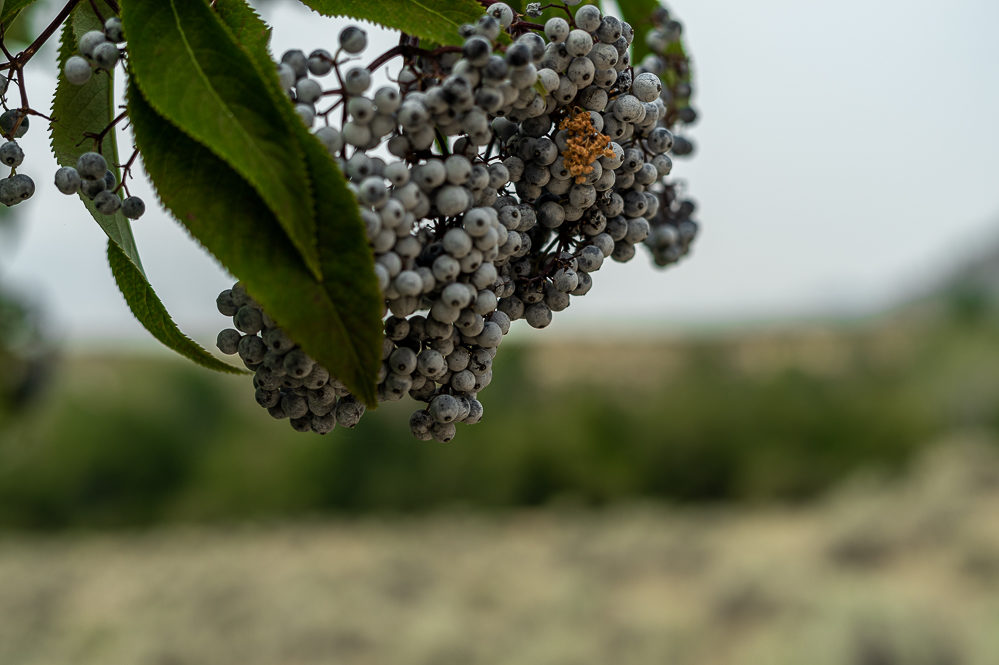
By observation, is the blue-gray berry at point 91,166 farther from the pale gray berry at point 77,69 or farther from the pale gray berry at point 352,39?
the pale gray berry at point 352,39

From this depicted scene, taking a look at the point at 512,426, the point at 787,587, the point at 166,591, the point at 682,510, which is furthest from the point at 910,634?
the point at 166,591

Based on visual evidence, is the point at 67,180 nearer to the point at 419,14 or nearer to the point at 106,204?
the point at 106,204

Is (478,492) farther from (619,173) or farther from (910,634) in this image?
(619,173)

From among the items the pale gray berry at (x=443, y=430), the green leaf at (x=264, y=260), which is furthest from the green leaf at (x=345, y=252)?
the pale gray berry at (x=443, y=430)

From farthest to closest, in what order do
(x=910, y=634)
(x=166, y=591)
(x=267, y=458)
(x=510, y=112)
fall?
(x=267, y=458)
(x=166, y=591)
(x=910, y=634)
(x=510, y=112)

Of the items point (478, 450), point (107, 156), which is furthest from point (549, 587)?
point (107, 156)

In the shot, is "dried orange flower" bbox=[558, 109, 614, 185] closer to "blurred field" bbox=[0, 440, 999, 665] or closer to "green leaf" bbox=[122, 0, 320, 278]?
"green leaf" bbox=[122, 0, 320, 278]
